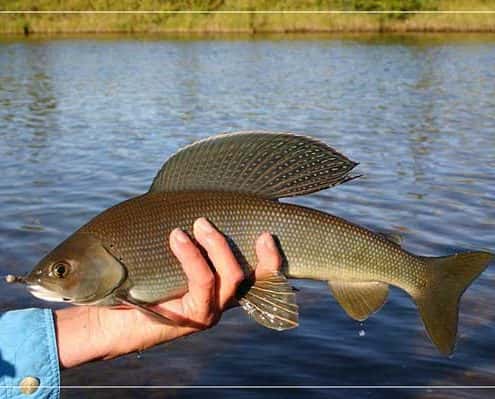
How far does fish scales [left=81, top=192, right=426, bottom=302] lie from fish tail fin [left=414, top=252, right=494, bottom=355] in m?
0.25

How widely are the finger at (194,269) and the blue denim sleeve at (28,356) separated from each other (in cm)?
56

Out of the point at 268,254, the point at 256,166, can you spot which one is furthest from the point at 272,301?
the point at 256,166

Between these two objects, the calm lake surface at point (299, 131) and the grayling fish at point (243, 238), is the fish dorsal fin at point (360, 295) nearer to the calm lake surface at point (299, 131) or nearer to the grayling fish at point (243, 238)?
the grayling fish at point (243, 238)

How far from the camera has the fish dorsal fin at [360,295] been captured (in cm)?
267

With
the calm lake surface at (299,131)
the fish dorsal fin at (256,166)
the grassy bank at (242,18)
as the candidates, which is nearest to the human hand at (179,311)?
the fish dorsal fin at (256,166)

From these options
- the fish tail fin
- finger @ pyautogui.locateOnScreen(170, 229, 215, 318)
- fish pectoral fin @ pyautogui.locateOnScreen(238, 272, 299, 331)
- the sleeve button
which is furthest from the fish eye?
the fish tail fin

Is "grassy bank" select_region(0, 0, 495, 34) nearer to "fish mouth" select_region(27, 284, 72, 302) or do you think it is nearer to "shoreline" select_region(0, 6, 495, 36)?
"shoreline" select_region(0, 6, 495, 36)

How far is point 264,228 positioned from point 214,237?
18cm

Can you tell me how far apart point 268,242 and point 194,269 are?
0.84 ft

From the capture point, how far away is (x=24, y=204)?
31.8 feet

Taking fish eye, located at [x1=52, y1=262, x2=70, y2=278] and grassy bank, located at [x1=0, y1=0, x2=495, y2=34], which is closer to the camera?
fish eye, located at [x1=52, y1=262, x2=70, y2=278]

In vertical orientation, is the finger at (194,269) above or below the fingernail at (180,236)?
below

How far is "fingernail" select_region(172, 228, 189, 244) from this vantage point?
2.43m

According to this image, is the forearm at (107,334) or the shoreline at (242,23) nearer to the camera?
the forearm at (107,334)
